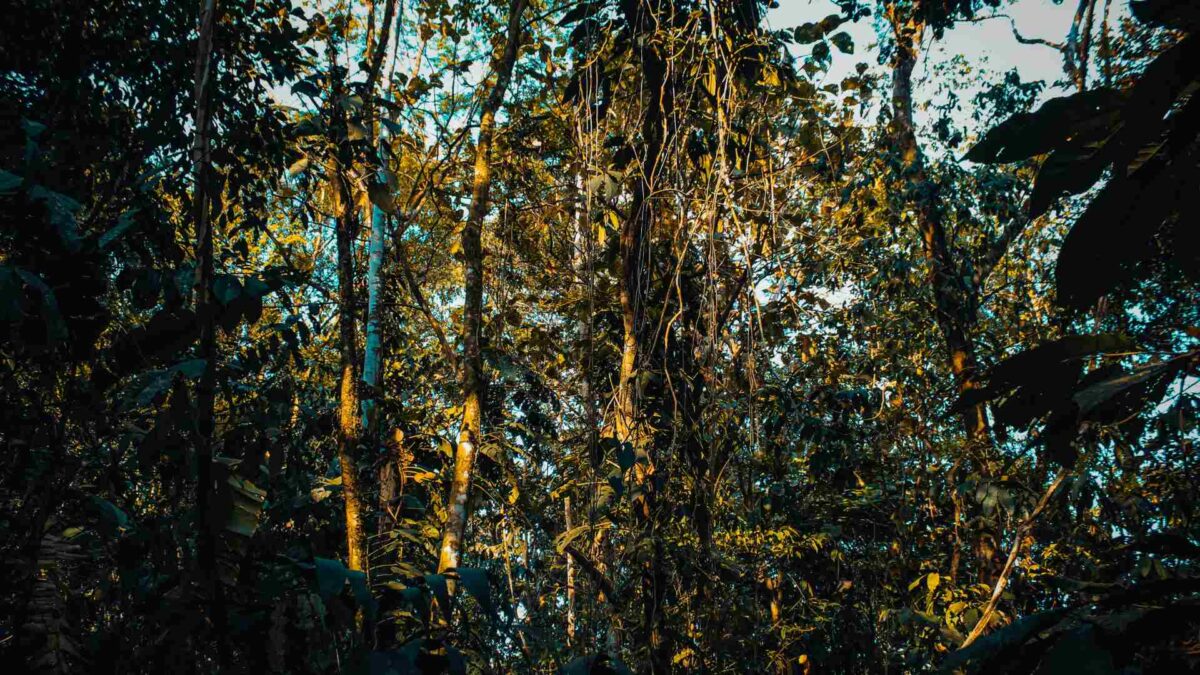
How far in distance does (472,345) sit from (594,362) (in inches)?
40.3

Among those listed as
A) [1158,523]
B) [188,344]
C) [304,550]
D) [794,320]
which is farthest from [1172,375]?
[1158,523]

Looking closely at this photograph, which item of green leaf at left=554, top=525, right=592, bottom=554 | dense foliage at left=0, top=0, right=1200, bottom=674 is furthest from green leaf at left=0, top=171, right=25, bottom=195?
green leaf at left=554, top=525, right=592, bottom=554

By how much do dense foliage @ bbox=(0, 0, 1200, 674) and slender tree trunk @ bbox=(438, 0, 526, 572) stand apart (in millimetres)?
14

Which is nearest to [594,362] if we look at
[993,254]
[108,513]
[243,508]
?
[108,513]

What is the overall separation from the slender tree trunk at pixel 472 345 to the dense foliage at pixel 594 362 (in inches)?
0.5

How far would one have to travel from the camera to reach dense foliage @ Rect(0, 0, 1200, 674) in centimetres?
71

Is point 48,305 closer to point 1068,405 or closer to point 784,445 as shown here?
point 1068,405

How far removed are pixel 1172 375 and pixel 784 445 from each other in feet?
11.4

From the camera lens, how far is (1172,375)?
2.09 feet

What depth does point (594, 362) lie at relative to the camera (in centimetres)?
322

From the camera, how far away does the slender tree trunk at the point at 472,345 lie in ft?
6.98

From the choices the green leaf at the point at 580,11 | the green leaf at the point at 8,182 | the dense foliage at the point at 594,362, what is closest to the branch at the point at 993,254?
the dense foliage at the point at 594,362

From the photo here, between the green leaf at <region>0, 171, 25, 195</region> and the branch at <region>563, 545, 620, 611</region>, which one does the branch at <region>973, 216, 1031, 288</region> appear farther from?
the green leaf at <region>0, 171, 25, 195</region>

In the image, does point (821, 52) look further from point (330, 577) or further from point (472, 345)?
point (330, 577)
